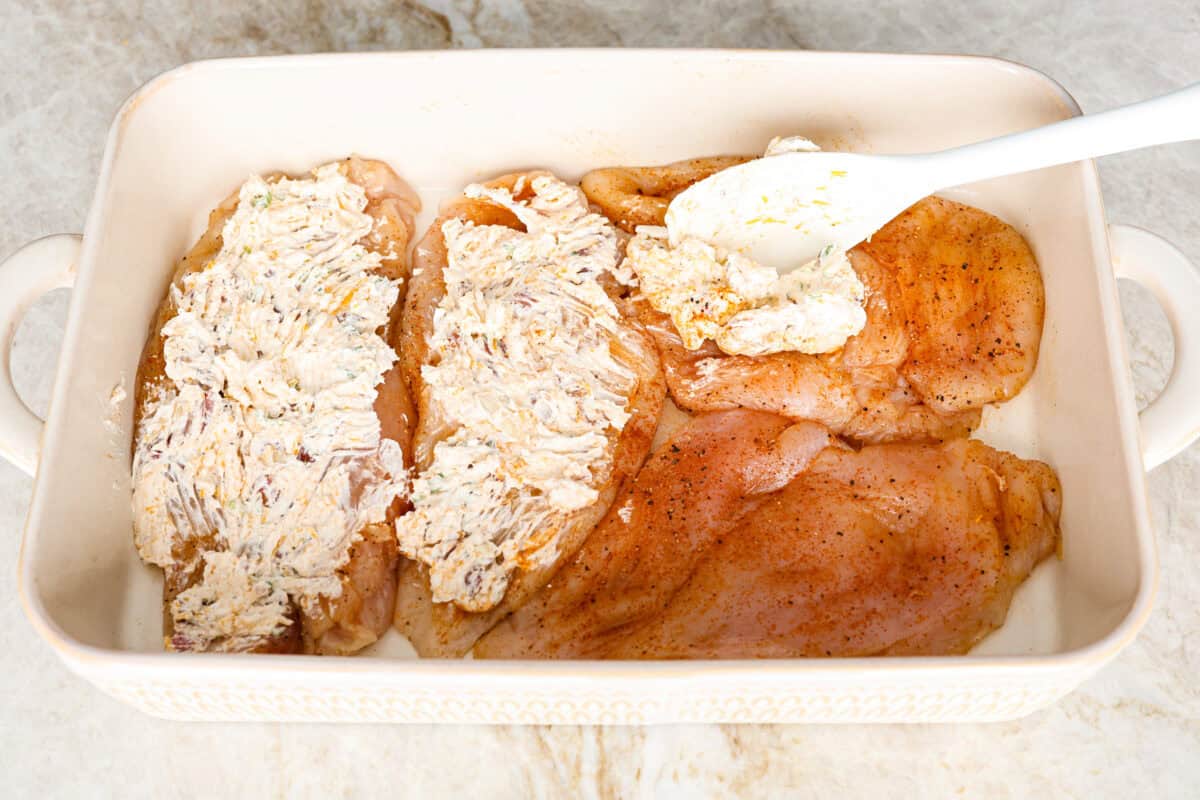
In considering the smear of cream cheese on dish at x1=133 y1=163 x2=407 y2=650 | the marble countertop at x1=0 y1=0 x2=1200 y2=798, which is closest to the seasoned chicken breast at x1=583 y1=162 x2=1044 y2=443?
the marble countertop at x1=0 y1=0 x2=1200 y2=798

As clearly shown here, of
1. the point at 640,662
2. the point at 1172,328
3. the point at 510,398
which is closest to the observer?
the point at 640,662

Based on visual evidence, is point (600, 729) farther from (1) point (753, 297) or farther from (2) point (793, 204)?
(2) point (793, 204)

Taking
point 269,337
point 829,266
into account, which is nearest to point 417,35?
point 269,337

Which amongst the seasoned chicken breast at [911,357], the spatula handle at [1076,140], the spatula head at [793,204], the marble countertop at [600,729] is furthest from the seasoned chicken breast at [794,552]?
the spatula handle at [1076,140]

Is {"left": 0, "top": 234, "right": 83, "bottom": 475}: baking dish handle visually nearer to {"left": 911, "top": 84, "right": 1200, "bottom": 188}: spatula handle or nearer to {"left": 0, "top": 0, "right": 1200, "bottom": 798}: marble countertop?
{"left": 0, "top": 0, "right": 1200, "bottom": 798}: marble countertop

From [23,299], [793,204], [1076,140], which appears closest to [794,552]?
[793,204]

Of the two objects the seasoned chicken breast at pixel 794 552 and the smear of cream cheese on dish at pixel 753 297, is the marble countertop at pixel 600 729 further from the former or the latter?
the smear of cream cheese on dish at pixel 753 297
